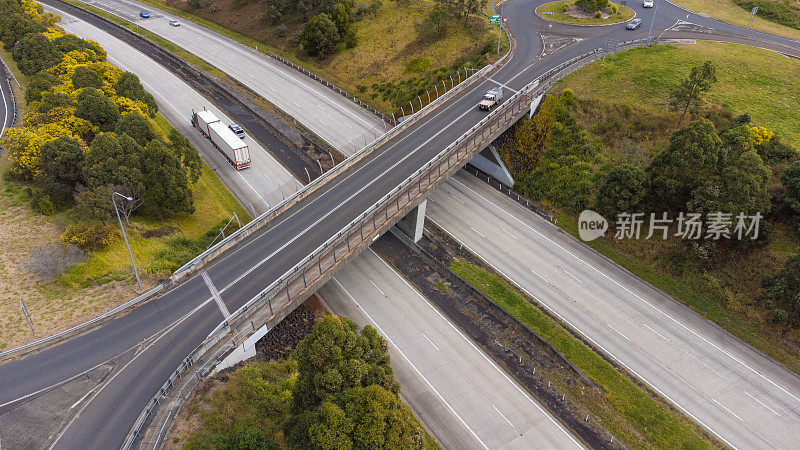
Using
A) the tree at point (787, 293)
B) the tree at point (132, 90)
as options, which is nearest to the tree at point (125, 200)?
the tree at point (132, 90)

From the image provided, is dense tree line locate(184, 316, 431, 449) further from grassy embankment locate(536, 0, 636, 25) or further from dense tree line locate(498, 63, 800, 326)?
grassy embankment locate(536, 0, 636, 25)

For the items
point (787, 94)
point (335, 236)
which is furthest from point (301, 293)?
point (787, 94)

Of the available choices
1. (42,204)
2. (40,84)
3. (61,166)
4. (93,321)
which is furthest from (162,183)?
(40,84)

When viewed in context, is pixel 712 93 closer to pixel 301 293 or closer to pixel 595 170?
pixel 595 170

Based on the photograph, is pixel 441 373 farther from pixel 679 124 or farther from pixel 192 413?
pixel 679 124

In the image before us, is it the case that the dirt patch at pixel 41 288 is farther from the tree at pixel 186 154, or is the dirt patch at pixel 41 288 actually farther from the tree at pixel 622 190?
the tree at pixel 622 190

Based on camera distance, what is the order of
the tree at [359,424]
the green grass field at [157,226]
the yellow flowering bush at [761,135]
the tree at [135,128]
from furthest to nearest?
the yellow flowering bush at [761,135] → the tree at [135,128] → the green grass field at [157,226] → the tree at [359,424]

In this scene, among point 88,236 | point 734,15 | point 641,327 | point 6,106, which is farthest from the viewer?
point 734,15
